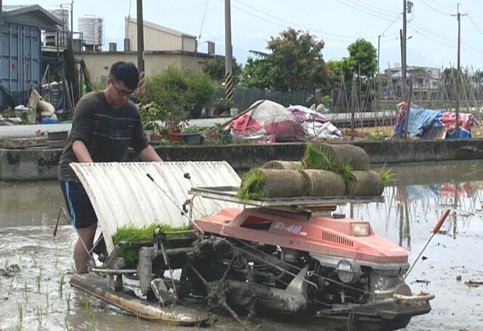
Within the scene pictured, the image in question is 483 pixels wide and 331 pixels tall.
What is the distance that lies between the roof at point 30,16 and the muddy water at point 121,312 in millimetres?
21121

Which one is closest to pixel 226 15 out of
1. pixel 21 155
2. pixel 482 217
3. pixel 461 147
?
pixel 461 147

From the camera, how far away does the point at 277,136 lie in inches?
943

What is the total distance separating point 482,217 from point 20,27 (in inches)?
1101

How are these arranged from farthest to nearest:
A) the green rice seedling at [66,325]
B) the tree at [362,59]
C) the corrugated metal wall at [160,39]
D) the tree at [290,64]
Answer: the tree at [362,59] → the corrugated metal wall at [160,39] → the tree at [290,64] → the green rice seedling at [66,325]

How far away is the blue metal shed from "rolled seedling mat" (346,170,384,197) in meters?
31.0

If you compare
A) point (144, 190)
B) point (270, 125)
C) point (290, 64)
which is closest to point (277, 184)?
point (144, 190)

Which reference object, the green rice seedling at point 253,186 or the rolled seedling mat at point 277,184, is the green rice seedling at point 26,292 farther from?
the rolled seedling mat at point 277,184

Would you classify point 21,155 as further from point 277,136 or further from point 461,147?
point 461,147

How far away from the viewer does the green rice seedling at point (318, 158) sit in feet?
22.6

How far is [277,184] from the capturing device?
21.3 ft

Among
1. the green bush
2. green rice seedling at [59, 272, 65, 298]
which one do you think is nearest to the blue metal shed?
the green bush

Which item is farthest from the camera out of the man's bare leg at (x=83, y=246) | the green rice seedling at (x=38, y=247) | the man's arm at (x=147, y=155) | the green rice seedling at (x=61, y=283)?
the green rice seedling at (x=38, y=247)

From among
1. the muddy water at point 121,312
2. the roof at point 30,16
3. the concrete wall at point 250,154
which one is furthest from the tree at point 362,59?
the muddy water at point 121,312

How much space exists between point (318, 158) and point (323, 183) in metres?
0.33
